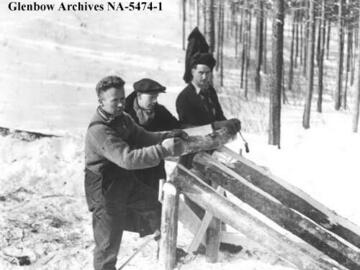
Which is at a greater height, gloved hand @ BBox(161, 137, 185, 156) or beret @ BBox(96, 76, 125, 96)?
beret @ BBox(96, 76, 125, 96)

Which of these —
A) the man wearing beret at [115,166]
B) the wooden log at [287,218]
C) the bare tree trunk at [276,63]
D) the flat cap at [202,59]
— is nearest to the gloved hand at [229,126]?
the wooden log at [287,218]

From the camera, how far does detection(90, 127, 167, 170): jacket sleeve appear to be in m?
3.26

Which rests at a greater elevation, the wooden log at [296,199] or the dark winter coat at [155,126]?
the dark winter coat at [155,126]

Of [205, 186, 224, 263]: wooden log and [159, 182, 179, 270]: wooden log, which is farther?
[205, 186, 224, 263]: wooden log

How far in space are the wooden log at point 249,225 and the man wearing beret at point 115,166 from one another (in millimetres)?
297

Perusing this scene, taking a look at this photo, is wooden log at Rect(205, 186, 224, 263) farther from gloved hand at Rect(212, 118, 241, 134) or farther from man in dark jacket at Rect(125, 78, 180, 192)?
gloved hand at Rect(212, 118, 241, 134)

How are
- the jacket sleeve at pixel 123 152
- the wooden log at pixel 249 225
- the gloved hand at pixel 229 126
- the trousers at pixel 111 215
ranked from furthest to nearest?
the gloved hand at pixel 229 126 < the trousers at pixel 111 215 < the jacket sleeve at pixel 123 152 < the wooden log at pixel 249 225

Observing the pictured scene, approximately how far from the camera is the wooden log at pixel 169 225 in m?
3.68

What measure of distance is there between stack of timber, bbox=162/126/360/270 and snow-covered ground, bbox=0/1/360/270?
2.12ft

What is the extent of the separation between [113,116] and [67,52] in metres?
21.3

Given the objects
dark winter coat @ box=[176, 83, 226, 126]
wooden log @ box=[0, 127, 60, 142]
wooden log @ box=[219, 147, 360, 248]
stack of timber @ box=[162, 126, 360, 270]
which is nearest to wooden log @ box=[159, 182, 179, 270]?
stack of timber @ box=[162, 126, 360, 270]

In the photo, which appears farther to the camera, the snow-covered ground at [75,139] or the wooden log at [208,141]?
the snow-covered ground at [75,139]

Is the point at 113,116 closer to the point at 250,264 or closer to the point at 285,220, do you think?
the point at 285,220

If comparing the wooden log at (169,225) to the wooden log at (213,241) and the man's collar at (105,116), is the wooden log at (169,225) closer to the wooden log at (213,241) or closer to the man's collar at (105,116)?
the wooden log at (213,241)
